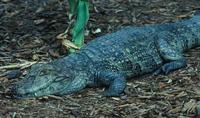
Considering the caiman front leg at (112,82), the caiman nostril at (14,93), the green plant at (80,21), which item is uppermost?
the green plant at (80,21)

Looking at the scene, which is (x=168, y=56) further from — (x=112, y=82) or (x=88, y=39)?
(x=88, y=39)

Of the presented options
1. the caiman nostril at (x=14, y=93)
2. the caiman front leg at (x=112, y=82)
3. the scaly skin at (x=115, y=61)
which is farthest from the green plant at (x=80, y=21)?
the caiman nostril at (x=14, y=93)

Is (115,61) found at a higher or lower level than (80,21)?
lower

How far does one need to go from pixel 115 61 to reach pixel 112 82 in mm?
460

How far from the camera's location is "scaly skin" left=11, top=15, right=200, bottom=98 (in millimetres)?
5594

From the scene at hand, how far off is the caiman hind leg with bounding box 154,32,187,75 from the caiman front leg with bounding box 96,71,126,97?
56 cm

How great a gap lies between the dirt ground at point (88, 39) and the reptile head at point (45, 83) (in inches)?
3.5

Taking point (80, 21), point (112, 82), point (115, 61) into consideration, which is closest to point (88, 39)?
point (80, 21)

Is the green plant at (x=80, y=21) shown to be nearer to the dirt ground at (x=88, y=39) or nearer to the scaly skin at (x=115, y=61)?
the dirt ground at (x=88, y=39)

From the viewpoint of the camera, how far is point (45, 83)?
553cm

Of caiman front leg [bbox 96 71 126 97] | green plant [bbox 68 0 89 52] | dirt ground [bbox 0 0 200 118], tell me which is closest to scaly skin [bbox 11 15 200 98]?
caiman front leg [bbox 96 71 126 97]

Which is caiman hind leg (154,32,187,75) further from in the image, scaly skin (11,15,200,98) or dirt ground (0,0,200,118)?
dirt ground (0,0,200,118)

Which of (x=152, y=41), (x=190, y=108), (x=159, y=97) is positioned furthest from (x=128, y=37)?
(x=190, y=108)

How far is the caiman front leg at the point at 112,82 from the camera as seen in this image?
5605 millimetres
